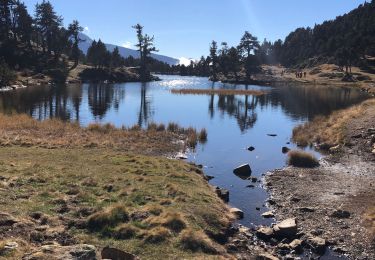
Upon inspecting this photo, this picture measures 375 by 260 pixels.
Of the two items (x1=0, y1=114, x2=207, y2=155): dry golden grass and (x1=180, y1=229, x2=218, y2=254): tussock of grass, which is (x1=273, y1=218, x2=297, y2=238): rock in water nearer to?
(x1=180, y1=229, x2=218, y2=254): tussock of grass

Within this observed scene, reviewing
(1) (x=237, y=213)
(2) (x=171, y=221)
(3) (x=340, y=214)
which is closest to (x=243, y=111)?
(3) (x=340, y=214)

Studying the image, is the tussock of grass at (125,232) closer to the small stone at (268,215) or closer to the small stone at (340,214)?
the small stone at (268,215)

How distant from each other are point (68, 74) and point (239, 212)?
431 ft

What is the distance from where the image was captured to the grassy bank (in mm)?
15141

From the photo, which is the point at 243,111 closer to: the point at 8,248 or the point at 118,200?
the point at 118,200

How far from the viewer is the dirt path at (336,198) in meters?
18.5

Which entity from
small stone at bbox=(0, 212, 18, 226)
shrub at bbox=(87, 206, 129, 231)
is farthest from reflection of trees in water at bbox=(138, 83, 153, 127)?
small stone at bbox=(0, 212, 18, 226)

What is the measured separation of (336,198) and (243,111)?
49573mm

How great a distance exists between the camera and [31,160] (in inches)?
1041

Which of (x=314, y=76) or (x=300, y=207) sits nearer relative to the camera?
(x=300, y=207)

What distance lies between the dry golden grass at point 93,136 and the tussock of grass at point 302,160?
999cm

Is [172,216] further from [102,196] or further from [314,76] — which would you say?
[314,76]

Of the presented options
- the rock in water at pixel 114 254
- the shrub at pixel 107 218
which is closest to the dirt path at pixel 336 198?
the shrub at pixel 107 218

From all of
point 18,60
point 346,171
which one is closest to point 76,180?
point 346,171
